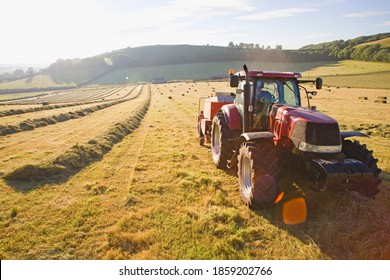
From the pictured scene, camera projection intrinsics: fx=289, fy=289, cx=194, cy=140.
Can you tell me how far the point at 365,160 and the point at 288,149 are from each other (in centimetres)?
147

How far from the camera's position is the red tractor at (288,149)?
4824 millimetres

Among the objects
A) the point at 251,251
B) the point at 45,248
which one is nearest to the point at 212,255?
the point at 251,251

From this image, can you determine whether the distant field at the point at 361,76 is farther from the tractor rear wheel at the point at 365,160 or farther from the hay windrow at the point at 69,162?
the tractor rear wheel at the point at 365,160

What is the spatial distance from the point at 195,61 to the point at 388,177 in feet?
401

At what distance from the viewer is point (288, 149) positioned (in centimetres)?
573

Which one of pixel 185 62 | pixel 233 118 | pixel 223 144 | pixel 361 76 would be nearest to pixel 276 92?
pixel 233 118

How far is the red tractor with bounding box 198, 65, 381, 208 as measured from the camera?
4.82 m

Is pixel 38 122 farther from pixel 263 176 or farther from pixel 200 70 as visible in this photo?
pixel 200 70

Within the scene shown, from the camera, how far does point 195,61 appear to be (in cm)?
12438

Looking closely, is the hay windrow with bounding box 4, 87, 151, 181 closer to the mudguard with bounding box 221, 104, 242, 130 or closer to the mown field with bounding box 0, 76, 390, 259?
the mown field with bounding box 0, 76, 390, 259

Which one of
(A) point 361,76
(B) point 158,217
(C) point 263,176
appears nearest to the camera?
(C) point 263,176

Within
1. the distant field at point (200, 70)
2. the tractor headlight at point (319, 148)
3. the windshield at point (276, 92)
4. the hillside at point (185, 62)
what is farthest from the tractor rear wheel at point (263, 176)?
the hillside at point (185, 62)

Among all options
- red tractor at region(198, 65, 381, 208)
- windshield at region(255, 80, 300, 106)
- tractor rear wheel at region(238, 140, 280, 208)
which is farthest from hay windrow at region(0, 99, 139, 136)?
tractor rear wheel at region(238, 140, 280, 208)

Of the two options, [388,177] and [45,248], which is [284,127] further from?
[45,248]
